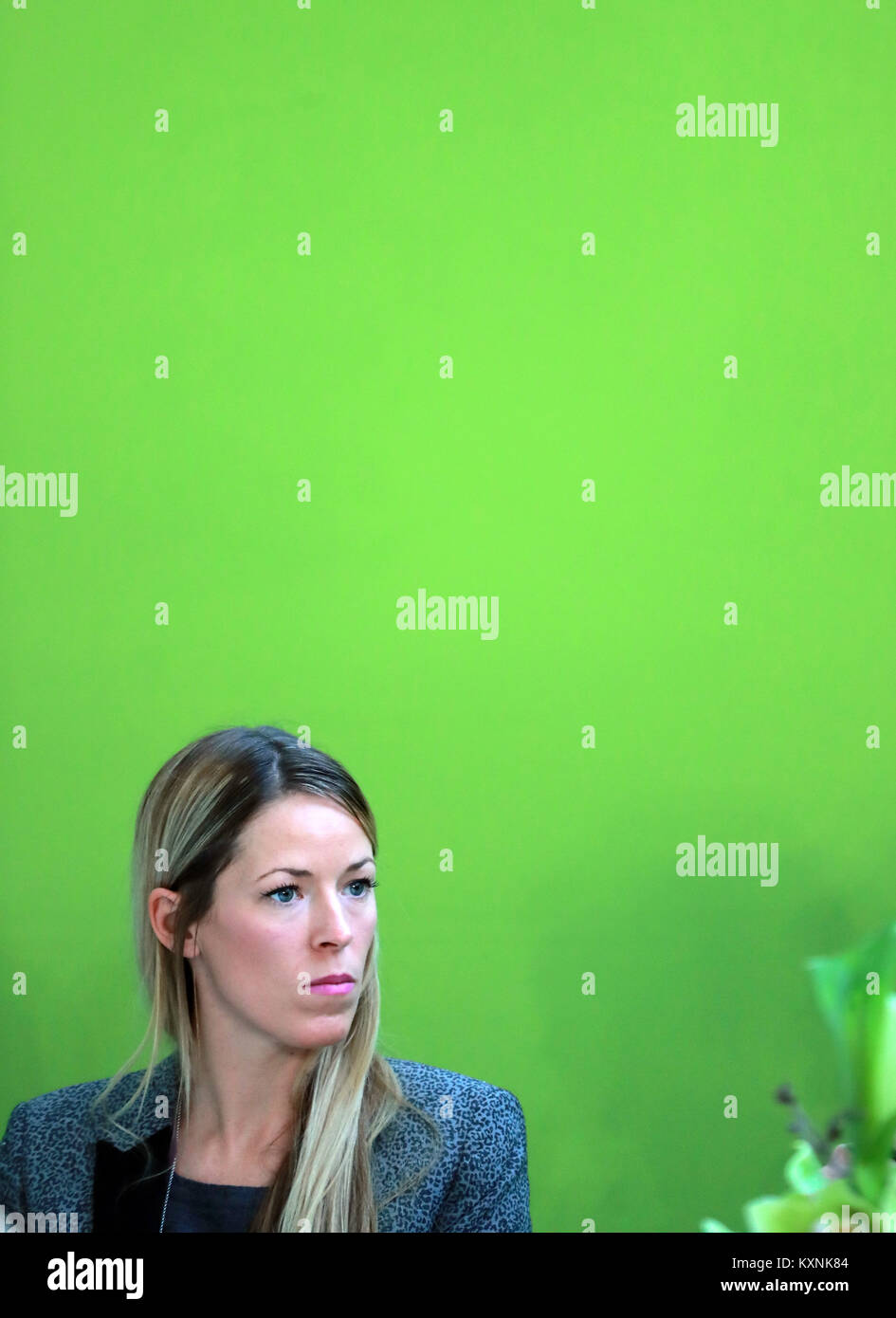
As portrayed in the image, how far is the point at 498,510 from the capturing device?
214cm

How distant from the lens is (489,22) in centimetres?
217

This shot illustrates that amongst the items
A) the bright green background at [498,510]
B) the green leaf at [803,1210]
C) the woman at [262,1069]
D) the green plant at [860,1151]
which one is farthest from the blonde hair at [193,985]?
the green leaf at [803,1210]

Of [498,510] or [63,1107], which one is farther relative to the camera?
[498,510]

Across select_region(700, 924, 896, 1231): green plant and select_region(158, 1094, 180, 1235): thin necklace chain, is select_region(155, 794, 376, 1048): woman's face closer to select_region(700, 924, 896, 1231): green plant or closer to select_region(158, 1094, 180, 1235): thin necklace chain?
select_region(158, 1094, 180, 1235): thin necklace chain

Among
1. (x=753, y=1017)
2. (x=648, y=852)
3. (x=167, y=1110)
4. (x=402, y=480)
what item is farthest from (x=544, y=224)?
(x=167, y=1110)

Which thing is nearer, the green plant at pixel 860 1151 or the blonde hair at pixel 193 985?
the green plant at pixel 860 1151

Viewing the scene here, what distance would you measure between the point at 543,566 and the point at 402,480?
0.27 meters

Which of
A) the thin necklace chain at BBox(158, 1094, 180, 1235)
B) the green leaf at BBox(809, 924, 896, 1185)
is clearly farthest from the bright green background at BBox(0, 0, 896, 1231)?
the green leaf at BBox(809, 924, 896, 1185)

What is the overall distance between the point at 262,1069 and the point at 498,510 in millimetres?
935

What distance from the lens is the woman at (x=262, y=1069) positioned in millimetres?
1708

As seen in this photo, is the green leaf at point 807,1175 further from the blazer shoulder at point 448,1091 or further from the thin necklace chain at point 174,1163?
the thin necklace chain at point 174,1163

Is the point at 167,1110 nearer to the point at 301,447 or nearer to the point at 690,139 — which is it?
the point at 301,447

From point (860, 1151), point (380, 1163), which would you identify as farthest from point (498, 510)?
point (860, 1151)

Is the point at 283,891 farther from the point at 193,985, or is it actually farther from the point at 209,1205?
the point at 209,1205
